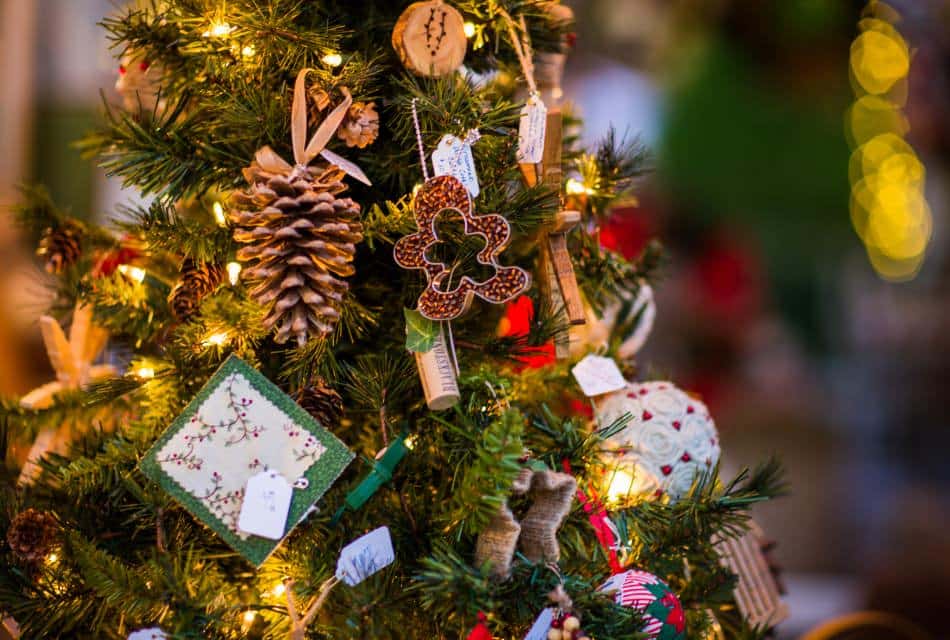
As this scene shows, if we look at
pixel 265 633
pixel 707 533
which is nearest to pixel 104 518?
pixel 265 633

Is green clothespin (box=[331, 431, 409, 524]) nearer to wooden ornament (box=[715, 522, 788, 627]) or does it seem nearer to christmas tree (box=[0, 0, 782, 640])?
christmas tree (box=[0, 0, 782, 640])

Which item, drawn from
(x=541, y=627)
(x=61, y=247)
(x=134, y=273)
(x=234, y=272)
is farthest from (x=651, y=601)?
(x=61, y=247)

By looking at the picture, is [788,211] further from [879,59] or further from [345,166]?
[345,166]

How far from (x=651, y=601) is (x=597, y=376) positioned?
23 cm

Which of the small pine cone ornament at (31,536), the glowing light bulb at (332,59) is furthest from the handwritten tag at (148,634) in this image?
the glowing light bulb at (332,59)

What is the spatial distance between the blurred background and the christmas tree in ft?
5.84

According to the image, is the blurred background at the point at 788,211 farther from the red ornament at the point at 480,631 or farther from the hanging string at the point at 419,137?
the red ornament at the point at 480,631

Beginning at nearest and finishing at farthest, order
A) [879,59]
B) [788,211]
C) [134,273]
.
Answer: [134,273] < [879,59] < [788,211]

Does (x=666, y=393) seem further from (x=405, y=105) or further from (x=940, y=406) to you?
(x=940, y=406)

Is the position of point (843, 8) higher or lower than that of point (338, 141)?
higher

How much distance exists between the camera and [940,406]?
4.25 meters

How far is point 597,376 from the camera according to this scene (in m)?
0.85

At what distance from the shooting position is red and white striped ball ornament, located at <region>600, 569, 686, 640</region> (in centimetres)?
70

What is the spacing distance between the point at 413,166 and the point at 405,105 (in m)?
0.05
